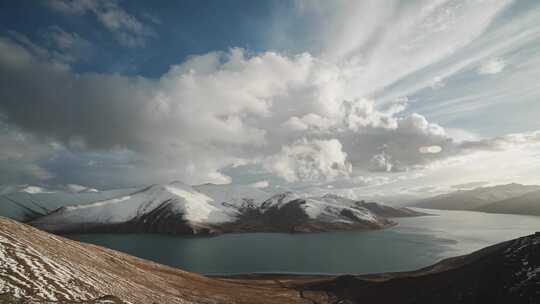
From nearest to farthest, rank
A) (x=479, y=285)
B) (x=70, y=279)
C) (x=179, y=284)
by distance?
(x=70, y=279), (x=479, y=285), (x=179, y=284)

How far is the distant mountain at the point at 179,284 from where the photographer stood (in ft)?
94.3

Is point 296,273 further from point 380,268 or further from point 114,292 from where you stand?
point 114,292

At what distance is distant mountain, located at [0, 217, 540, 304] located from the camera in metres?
28.7

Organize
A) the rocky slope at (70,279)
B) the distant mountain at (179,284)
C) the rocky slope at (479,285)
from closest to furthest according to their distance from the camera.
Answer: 1. the rocky slope at (70,279)
2. the distant mountain at (179,284)
3. the rocky slope at (479,285)

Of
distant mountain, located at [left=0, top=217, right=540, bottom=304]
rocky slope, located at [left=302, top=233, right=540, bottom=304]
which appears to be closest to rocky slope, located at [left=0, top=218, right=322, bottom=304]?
distant mountain, located at [left=0, top=217, right=540, bottom=304]

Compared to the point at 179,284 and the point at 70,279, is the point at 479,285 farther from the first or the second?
the point at 70,279

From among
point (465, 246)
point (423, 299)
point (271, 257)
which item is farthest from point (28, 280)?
point (465, 246)

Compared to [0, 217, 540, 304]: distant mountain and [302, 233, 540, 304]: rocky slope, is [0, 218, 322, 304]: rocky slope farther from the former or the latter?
[302, 233, 540, 304]: rocky slope

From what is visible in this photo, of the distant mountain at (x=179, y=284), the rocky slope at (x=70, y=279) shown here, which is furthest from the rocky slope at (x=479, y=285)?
the rocky slope at (x=70, y=279)

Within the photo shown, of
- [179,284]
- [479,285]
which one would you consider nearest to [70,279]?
[179,284]

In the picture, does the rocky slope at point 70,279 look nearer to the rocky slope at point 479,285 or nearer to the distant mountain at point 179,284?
the distant mountain at point 179,284

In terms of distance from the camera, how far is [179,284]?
62062 mm

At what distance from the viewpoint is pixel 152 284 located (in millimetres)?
52062

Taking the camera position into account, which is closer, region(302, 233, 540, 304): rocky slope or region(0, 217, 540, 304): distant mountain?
region(0, 217, 540, 304): distant mountain
